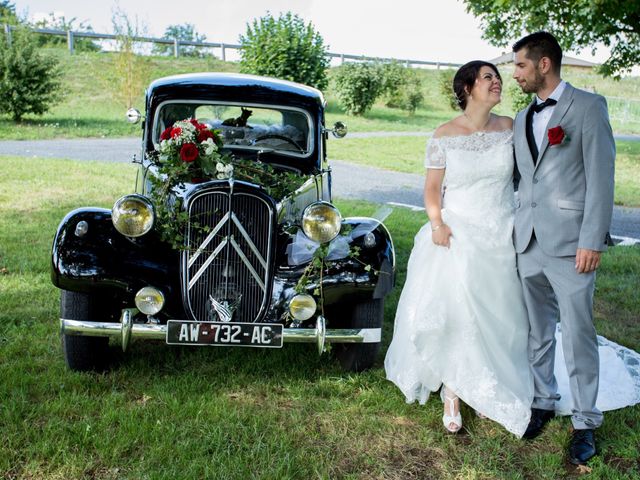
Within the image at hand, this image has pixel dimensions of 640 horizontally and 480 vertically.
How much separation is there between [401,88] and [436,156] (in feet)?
87.0

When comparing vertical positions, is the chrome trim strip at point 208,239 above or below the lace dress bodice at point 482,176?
below

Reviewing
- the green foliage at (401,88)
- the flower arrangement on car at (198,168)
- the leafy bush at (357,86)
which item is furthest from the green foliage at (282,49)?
the flower arrangement on car at (198,168)

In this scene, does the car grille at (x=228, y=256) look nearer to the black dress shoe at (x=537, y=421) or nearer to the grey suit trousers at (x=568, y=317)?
the grey suit trousers at (x=568, y=317)

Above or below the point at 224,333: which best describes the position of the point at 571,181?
above

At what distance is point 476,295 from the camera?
10.6 ft

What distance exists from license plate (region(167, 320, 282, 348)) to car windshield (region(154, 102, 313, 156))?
2091mm

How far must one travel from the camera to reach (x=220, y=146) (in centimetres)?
452

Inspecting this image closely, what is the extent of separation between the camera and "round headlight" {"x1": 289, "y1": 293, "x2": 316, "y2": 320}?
11.7 ft

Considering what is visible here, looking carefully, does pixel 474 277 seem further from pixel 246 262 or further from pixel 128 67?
pixel 128 67

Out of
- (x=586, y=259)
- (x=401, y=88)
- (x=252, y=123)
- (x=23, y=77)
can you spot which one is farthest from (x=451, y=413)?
(x=401, y=88)

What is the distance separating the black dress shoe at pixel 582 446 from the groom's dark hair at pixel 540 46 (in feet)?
5.78

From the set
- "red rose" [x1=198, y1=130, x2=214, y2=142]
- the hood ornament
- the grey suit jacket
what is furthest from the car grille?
the grey suit jacket

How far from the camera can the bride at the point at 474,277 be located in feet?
10.6

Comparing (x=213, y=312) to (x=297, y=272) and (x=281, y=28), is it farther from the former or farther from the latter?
(x=281, y=28)
